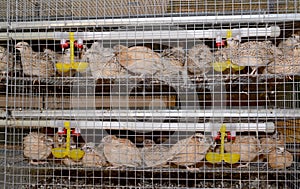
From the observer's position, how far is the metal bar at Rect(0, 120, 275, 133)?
7.33 feet

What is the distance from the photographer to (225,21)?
227 centimetres

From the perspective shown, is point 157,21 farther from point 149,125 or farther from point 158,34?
point 149,125

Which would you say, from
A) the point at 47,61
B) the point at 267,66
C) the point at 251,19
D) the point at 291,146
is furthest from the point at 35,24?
the point at 291,146

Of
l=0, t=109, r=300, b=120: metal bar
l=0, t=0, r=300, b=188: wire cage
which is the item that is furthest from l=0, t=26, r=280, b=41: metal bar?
l=0, t=109, r=300, b=120: metal bar

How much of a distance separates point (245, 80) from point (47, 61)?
1.39 m

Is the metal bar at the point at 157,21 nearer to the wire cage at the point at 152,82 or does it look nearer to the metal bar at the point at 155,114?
the wire cage at the point at 152,82

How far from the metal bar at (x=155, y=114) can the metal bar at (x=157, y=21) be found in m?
0.58

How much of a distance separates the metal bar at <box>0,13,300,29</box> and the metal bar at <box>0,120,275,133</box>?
65 cm

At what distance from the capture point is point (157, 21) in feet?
7.66

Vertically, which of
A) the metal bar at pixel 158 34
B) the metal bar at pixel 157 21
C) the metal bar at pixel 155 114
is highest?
the metal bar at pixel 157 21

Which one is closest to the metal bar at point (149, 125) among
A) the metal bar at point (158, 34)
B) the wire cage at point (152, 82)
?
the wire cage at point (152, 82)

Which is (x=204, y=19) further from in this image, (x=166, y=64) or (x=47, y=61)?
(x=47, y=61)

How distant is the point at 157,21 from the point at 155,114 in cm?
62

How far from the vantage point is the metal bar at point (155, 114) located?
220 centimetres
